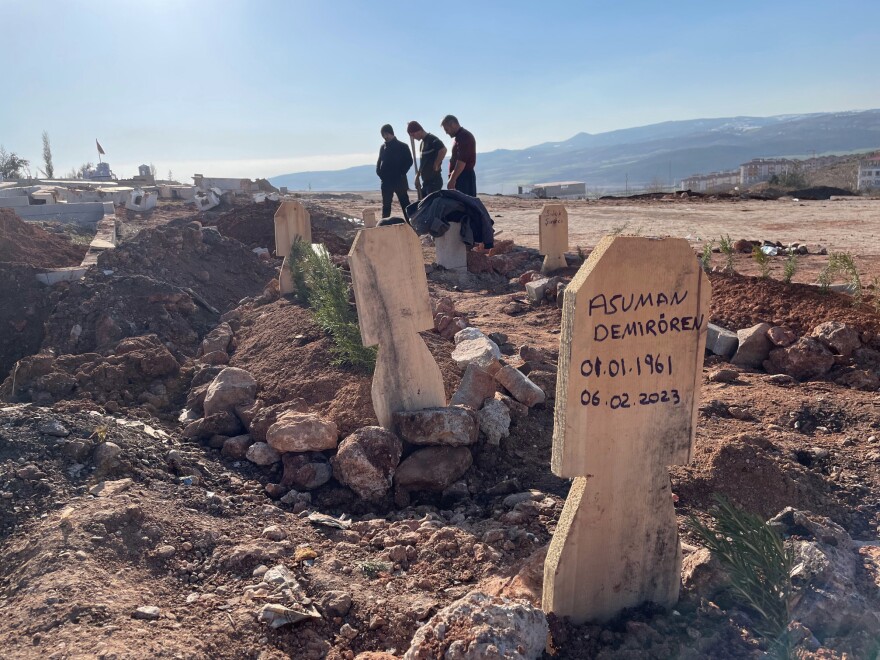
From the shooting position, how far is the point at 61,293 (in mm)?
7438

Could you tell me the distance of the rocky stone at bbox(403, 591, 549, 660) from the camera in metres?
2.01

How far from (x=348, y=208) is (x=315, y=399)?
57.8 ft

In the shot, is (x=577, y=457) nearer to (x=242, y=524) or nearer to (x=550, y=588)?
(x=550, y=588)

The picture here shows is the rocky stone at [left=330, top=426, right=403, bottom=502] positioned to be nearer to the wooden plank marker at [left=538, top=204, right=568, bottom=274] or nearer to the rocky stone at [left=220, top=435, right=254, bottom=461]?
the rocky stone at [left=220, top=435, right=254, bottom=461]

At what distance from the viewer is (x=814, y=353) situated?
17.2 feet

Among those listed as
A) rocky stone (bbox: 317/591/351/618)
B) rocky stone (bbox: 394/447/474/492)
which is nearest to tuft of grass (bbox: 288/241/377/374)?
rocky stone (bbox: 394/447/474/492)

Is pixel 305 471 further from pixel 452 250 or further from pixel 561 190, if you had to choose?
pixel 561 190

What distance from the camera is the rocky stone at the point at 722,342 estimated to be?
582cm

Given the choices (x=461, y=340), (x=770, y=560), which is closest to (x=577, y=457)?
(x=770, y=560)

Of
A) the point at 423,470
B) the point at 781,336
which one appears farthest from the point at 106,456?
the point at 781,336

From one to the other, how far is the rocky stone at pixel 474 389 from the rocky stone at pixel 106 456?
1990 millimetres

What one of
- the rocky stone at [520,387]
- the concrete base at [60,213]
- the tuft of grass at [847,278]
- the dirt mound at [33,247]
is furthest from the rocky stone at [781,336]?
the concrete base at [60,213]

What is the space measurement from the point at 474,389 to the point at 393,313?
31.0 inches

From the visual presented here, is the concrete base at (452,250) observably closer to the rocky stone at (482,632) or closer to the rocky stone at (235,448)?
the rocky stone at (235,448)
